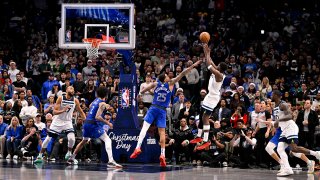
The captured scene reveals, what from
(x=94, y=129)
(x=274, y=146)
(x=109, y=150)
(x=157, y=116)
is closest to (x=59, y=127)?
(x=94, y=129)

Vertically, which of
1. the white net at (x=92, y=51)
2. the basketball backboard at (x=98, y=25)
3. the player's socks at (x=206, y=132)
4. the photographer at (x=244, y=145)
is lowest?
the photographer at (x=244, y=145)

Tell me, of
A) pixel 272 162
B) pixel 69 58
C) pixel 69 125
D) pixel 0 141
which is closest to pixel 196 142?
pixel 272 162

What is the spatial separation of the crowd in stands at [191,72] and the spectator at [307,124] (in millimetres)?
28

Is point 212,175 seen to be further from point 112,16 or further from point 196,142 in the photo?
point 112,16

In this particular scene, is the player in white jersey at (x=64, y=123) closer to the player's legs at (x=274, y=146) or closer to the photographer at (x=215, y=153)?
the photographer at (x=215, y=153)

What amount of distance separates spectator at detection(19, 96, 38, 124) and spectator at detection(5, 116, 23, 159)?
2.54ft

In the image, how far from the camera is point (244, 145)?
2064cm

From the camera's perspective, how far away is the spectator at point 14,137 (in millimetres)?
22625

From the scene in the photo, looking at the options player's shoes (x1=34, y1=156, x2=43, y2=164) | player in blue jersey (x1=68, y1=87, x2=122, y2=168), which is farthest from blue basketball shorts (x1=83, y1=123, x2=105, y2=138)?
player's shoes (x1=34, y1=156, x2=43, y2=164)

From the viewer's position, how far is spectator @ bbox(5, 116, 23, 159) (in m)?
22.6

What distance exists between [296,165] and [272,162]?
649 millimetres

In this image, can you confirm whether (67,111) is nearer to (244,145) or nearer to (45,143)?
(45,143)

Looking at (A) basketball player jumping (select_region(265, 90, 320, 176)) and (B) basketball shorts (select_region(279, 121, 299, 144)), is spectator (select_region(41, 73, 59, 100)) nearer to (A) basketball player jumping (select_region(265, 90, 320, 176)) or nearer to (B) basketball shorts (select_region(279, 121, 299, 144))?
(A) basketball player jumping (select_region(265, 90, 320, 176))

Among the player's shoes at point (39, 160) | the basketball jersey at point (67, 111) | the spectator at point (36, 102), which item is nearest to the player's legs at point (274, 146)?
the basketball jersey at point (67, 111)
